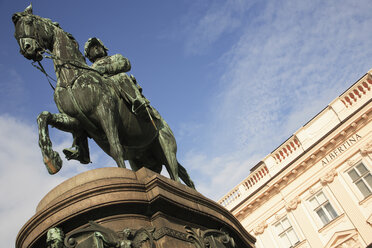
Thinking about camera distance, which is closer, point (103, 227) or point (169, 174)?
point (103, 227)

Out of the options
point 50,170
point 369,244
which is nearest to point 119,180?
point 50,170

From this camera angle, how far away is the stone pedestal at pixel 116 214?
3.97 metres

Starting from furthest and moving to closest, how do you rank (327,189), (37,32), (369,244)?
(327,189), (369,244), (37,32)

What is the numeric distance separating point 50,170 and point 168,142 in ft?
6.46

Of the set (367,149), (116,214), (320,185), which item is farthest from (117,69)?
(320,185)

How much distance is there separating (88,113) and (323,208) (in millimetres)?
17361

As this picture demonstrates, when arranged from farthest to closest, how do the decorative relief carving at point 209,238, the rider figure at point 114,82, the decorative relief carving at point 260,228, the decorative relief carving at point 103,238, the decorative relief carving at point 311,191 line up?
the decorative relief carving at point 260,228, the decorative relief carving at point 311,191, the rider figure at point 114,82, the decorative relief carving at point 209,238, the decorative relief carving at point 103,238

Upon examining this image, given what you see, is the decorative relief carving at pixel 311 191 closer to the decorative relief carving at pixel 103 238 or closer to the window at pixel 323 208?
the window at pixel 323 208

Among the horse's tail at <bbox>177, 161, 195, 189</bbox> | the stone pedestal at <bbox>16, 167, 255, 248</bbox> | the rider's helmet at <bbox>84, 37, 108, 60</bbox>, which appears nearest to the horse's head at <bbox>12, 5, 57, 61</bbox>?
the rider's helmet at <bbox>84, 37, 108, 60</bbox>

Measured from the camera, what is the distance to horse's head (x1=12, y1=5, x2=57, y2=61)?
5.89 meters

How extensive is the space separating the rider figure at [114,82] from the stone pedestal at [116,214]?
53.4 inches

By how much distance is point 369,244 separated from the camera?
1789cm

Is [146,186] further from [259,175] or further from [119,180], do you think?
[259,175]

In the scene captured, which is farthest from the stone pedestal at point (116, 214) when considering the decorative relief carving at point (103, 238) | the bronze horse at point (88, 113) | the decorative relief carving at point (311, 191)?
the decorative relief carving at point (311, 191)
